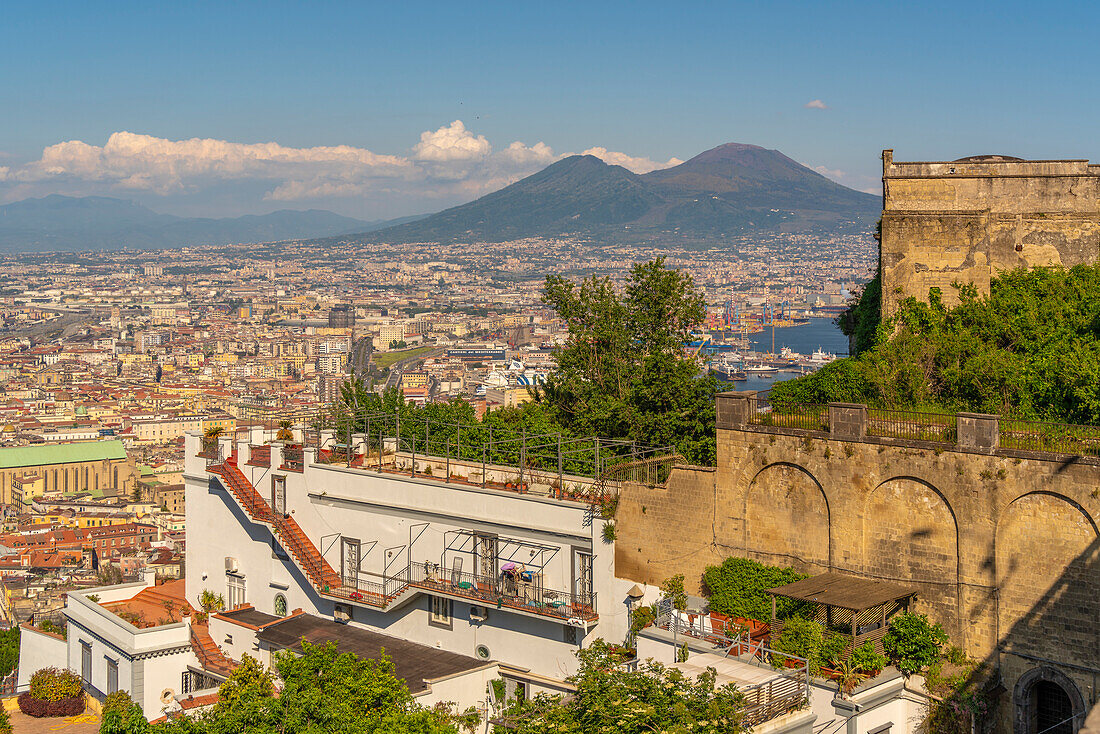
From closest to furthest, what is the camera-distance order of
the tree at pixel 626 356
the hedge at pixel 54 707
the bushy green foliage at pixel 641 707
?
the bushy green foliage at pixel 641 707
the tree at pixel 626 356
the hedge at pixel 54 707

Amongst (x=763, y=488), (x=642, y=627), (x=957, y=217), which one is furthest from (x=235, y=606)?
(x=957, y=217)

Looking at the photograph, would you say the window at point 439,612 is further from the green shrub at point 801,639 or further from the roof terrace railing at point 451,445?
the green shrub at point 801,639

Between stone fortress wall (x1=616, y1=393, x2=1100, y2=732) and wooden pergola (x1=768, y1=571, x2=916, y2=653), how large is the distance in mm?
366

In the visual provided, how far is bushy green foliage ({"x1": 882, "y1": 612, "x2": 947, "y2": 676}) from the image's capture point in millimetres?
18312

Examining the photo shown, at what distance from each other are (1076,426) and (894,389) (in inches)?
264

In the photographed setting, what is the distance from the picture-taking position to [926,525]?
18.9 m

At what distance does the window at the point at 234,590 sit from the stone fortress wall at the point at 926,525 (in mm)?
12220

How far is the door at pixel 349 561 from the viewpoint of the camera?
2685 centimetres

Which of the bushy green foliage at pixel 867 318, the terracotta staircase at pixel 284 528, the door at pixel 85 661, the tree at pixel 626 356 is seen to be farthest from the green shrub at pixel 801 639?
the door at pixel 85 661

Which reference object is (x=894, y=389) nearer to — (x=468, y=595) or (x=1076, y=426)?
(x=1076, y=426)

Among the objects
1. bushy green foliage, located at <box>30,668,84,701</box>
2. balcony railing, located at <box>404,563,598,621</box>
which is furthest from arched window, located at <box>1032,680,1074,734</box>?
bushy green foliage, located at <box>30,668,84,701</box>

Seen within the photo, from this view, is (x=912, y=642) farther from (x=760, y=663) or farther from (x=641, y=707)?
(x=641, y=707)

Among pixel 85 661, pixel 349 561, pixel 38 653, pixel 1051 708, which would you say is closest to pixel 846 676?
pixel 1051 708

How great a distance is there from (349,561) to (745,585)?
10.5 m
